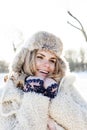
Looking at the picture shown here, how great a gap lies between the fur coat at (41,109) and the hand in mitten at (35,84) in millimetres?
34

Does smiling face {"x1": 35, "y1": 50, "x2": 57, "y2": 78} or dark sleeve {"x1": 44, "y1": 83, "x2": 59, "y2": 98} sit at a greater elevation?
smiling face {"x1": 35, "y1": 50, "x2": 57, "y2": 78}

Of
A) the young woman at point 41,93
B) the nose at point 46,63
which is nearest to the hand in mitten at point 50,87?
the young woman at point 41,93

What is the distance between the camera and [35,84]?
3098 mm

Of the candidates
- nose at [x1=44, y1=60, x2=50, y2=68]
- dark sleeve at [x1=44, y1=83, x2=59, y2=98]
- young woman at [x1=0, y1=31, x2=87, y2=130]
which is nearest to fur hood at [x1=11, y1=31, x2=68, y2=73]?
young woman at [x1=0, y1=31, x2=87, y2=130]

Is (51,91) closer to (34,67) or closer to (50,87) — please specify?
(50,87)

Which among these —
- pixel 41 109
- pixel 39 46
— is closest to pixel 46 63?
pixel 39 46

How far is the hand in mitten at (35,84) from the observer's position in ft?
10.2

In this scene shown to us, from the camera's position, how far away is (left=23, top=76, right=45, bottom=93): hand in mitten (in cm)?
310

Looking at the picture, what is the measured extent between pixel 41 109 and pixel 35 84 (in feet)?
0.63

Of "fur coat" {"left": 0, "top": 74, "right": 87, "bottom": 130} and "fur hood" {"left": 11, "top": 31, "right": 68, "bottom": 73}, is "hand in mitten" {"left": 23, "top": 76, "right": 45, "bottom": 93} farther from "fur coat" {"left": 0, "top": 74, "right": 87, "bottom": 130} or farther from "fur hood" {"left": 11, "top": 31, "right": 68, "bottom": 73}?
"fur hood" {"left": 11, "top": 31, "right": 68, "bottom": 73}

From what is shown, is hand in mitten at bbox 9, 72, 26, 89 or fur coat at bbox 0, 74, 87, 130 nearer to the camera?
fur coat at bbox 0, 74, 87, 130

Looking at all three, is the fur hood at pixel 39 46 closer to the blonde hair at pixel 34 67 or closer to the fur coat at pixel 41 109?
the blonde hair at pixel 34 67

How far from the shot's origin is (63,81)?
328 centimetres

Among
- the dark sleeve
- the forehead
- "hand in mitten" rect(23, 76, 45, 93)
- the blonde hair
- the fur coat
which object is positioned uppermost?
the forehead
